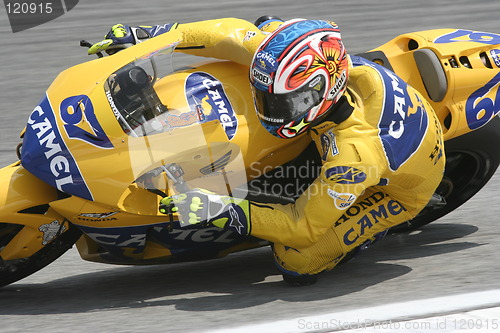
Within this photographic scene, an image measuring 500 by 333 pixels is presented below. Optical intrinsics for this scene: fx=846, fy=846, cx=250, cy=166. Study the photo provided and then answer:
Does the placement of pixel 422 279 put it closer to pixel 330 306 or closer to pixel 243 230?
pixel 330 306

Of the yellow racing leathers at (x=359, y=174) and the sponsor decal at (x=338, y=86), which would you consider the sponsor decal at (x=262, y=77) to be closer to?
the sponsor decal at (x=338, y=86)

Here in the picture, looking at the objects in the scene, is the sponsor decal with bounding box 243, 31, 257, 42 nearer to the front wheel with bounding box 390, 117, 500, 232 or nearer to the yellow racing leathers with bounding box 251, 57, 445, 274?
the yellow racing leathers with bounding box 251, 57, 445, 274

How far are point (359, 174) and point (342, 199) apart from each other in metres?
0.16

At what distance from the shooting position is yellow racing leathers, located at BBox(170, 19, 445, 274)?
4637 millimetres

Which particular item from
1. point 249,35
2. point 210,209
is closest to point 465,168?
point 249,35

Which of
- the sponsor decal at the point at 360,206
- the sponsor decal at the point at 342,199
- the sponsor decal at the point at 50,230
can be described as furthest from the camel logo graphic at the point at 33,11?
the sponsor decal at the point at 342,199

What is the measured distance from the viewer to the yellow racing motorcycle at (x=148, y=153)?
4.49 metres

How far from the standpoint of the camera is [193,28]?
5504 millimetres

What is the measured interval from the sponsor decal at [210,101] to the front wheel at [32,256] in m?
1.00

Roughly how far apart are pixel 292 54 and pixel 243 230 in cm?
100

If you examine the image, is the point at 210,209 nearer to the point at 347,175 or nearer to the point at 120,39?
the point at 347,175

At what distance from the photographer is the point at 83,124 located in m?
4.50

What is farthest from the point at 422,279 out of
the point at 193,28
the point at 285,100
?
the point at 193,28

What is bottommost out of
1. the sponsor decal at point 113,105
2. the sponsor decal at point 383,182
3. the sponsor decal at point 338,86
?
the sponsor decal at point 383,182
